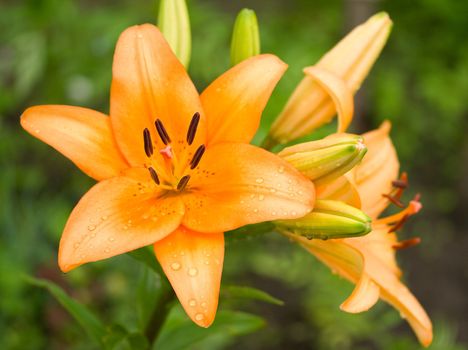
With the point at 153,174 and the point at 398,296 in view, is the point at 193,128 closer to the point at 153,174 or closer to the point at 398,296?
the point at 153,174

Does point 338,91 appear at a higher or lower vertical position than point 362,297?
higher

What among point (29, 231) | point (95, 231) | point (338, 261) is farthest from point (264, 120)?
point (95, 231)

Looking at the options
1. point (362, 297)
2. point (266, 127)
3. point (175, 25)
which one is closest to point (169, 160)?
point (175, 25)

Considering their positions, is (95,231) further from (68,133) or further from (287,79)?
(287,79)

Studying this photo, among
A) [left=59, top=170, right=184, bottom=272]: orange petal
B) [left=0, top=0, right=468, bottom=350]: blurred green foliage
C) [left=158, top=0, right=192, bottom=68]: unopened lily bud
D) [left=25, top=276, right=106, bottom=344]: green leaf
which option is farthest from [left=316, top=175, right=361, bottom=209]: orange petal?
[left=0, top=0, right=468, bottom=350]: blurred green foliage

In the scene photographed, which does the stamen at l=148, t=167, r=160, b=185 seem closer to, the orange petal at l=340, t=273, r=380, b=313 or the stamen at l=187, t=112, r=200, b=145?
the stamen at l=187, t=112, r=200, b=145

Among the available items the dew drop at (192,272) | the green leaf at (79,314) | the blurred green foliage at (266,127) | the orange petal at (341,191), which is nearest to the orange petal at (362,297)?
the orange petal at (341,191)
